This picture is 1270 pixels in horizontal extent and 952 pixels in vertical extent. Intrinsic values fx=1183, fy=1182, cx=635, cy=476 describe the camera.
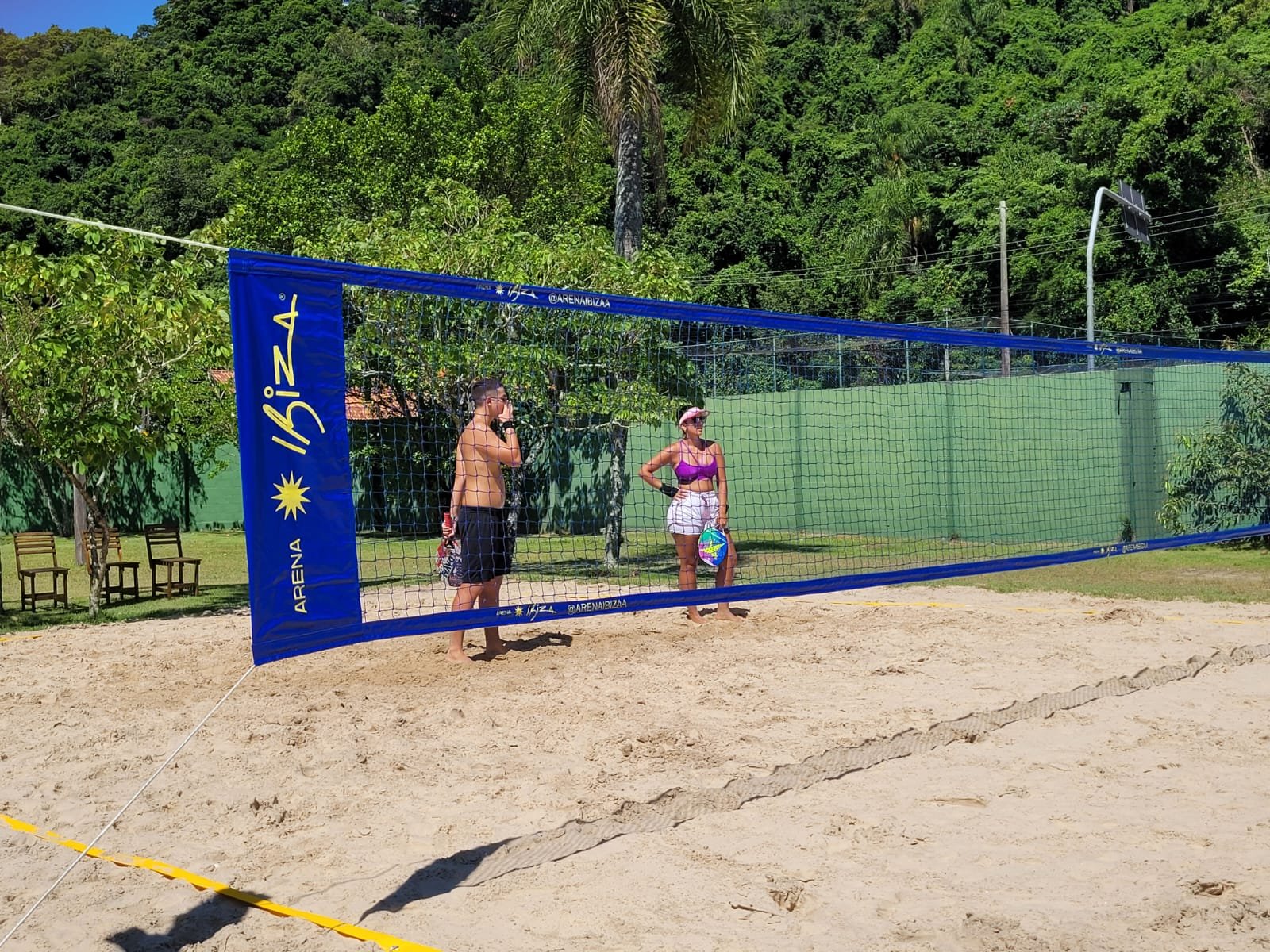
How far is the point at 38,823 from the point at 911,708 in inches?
165

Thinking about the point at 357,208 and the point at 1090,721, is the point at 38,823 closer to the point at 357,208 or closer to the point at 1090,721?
the point at 1090,721

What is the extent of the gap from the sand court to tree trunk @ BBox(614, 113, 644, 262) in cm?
777

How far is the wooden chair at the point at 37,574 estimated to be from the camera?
40.1 feet

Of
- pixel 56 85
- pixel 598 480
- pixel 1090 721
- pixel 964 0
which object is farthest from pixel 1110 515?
pixel 56 85

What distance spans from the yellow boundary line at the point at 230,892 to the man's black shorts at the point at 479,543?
2.95m

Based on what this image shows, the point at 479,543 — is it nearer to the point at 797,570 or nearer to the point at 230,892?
the point at 230,892

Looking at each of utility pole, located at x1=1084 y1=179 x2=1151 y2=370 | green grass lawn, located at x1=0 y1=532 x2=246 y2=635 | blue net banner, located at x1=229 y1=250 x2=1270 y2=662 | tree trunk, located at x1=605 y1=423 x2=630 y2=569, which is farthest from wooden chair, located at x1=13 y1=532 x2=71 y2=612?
utility pole, located at x1=1084 y1=179 x2=1151 y2=370

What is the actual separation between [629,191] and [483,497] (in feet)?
28.2

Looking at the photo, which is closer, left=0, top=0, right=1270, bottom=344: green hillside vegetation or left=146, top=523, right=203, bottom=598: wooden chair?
left=146, top=523, right=203, bottom=598: wooden chair

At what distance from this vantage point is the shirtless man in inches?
281

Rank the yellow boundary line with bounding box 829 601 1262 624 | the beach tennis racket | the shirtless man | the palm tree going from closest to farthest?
1. the shirtless man
2. the beach tennis racket
3. the yellow boundary line with bounding box 829 601 1262 624
4. the palm tree

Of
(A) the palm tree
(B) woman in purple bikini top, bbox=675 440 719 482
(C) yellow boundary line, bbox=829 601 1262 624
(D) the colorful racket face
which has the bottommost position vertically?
(C) yellow boundary line, bbox=829 601 1262 624

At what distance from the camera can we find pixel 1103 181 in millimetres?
29453

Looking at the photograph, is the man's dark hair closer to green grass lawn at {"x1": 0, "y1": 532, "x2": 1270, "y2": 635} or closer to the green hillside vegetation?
green grass lawn at {"x1": 0, "y1": 532, "x2": 1270, "y2": 635}
